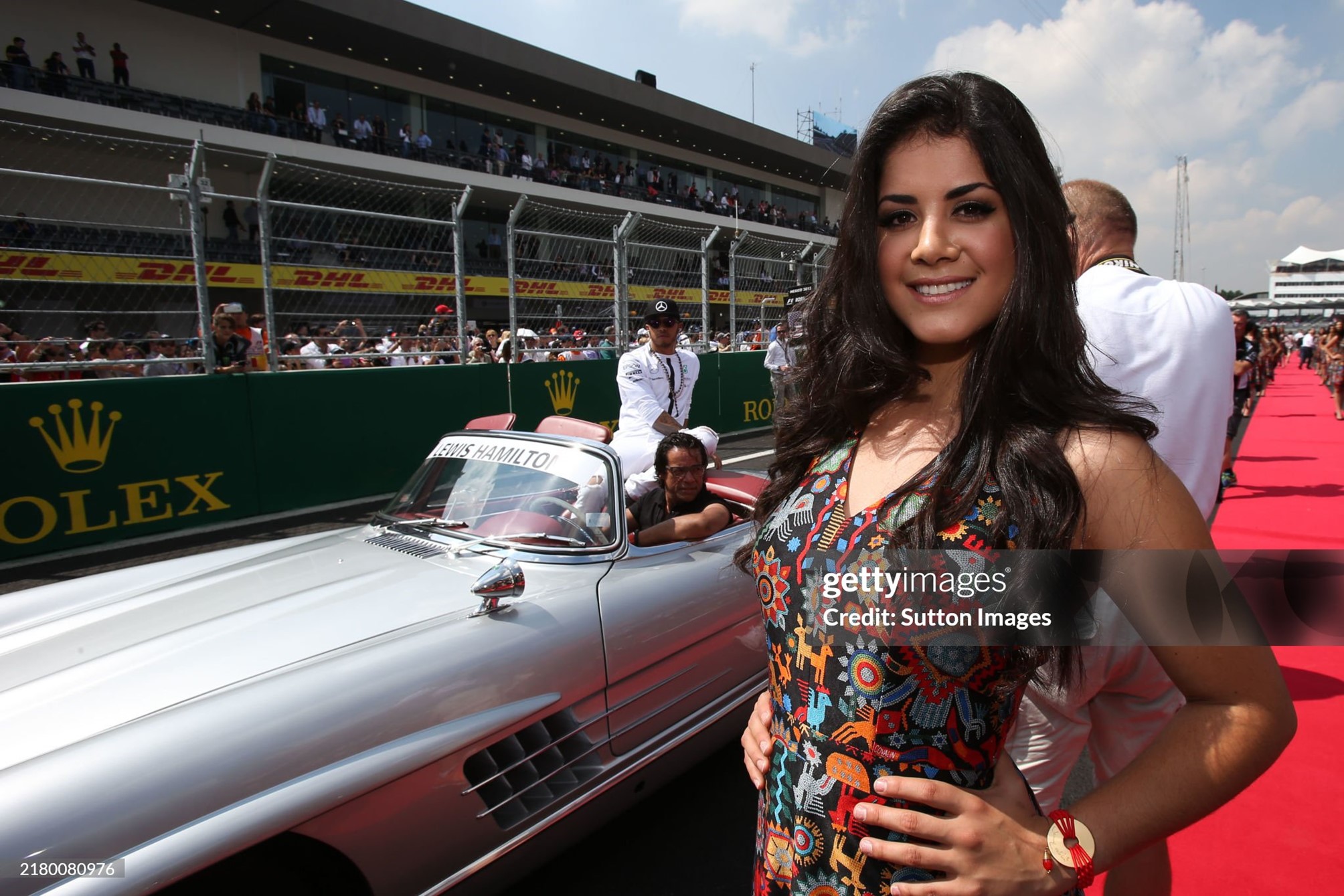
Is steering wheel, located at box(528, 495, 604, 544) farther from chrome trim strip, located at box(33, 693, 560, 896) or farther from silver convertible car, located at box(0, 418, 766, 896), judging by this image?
chrome trim strip, located at box(33, 693, 560, 896)

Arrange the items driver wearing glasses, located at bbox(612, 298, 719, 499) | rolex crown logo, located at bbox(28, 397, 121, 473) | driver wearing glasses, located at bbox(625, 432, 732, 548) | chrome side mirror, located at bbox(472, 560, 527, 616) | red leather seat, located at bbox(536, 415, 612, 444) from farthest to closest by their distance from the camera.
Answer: rolex crown logo, located at bbox(28, 397, 121, 473)
driver wearing glasses, located at bbox(612, 298, 719, 499)
red leather seat, located at bbox(536, 415, 612, 444)
driver wearing glasses, located at bbox(625, 432, 732, 548)
chrome side mirror, located at bbox(472, 560, 527, 616)

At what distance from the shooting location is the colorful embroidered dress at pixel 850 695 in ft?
2.89

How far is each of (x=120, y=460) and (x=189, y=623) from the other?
4374 millimetres

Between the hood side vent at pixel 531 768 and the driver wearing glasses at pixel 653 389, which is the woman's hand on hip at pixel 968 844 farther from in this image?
the driver wearing glasses at pixel 653 389

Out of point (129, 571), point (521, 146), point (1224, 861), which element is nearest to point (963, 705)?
point (1224, 861)

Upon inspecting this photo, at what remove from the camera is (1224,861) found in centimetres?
222

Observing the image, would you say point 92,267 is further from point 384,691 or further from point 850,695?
point 850,695

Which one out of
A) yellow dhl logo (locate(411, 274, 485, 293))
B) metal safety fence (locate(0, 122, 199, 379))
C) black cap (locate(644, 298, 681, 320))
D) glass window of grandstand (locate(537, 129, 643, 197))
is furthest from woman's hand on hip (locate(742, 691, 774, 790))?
glass window of grandstand (locate(537, 129, 643, 197))

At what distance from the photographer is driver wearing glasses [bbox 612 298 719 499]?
15.3ft

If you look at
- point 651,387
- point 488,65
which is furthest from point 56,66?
point 651,387

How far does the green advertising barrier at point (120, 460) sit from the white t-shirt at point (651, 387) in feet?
11.3

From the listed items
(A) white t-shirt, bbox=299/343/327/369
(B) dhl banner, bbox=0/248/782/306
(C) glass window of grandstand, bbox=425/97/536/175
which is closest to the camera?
(B) dhl banner, bbox=0/248/782/306

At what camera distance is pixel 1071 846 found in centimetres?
81

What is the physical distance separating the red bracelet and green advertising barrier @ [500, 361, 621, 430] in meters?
7.37
